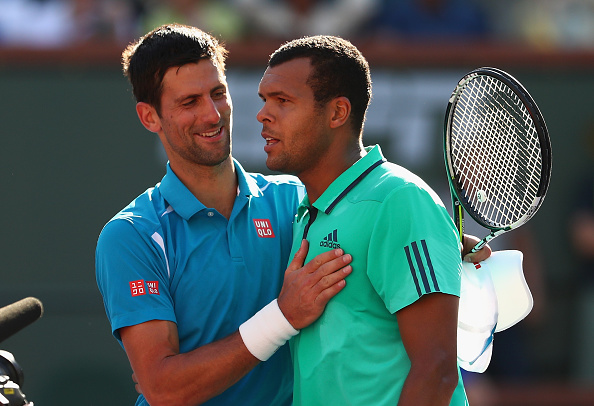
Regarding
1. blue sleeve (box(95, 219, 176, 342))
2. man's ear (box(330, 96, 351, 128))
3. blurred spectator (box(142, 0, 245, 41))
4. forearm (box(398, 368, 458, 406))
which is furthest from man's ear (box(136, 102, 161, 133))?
blurred spectator (box(142, 0, 245, 41))

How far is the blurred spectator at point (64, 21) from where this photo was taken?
8031mm

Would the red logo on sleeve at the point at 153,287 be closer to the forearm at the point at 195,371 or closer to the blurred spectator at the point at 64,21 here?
the forearm at the point at 195,371

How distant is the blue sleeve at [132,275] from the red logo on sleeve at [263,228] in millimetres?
382

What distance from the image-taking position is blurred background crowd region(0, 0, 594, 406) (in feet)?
23.9

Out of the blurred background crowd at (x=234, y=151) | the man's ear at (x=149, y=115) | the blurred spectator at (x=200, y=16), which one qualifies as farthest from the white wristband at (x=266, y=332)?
the blurred spectator at (x=200, y=16)

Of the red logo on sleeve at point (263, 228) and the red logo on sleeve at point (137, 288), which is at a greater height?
the red logo on sleeve at point (263, 228)

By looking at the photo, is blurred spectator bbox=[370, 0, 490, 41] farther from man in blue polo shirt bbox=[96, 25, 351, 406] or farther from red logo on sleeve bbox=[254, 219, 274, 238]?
red logo on sleeve bbox=[254, 219, 274, 238]

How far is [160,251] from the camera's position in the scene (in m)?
3.23

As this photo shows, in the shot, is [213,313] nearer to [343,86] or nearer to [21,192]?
[343,86]

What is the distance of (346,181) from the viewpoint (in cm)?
303

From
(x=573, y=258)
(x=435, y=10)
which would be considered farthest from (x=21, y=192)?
(x=573, y=258)

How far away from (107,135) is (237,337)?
4.76m

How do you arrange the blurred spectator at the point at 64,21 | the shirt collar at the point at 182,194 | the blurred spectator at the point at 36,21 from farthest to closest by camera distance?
the blurred spectator at the point at 36,21 → the blurred spectator at the point at 64,21 → the shirt collar at the point at 182,194

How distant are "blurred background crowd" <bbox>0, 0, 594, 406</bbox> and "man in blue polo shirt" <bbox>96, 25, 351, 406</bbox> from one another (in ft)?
12.9
